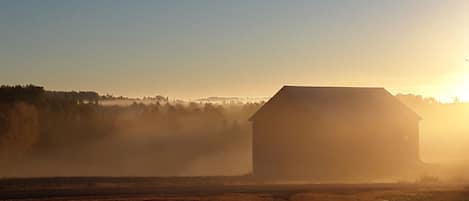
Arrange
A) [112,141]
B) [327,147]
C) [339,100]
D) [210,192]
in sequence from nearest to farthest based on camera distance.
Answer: [210,192]
[327,147]
[339,100]
[112,141]

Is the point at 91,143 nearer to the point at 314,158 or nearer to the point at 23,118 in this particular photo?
the point at 23,118

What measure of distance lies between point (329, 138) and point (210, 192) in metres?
24.1

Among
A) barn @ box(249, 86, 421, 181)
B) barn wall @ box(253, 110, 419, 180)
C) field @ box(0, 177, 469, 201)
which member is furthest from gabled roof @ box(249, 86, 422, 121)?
field @ box(0, 177, 469, 201)

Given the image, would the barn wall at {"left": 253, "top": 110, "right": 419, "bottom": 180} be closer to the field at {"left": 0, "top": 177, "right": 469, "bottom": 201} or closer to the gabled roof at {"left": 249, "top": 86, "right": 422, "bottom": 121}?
the gabled roof at {"left": 249, "top": 86, "right": 422, "bottom": 121}

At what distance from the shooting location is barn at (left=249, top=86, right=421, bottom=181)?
57.0 m

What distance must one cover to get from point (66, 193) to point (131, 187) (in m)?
3.93

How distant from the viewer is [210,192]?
3419 cm

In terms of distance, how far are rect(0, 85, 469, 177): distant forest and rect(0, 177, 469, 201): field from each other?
30.5 m

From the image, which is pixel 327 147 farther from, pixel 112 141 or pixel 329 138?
pixel 112 141

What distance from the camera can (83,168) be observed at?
80.1 meters

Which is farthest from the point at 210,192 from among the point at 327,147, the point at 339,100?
the point at 339,100

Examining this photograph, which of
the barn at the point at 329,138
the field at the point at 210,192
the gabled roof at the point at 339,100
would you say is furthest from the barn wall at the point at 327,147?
the field at the point at 210,192

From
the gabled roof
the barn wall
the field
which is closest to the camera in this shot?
the field

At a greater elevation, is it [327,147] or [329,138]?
[329,138]
